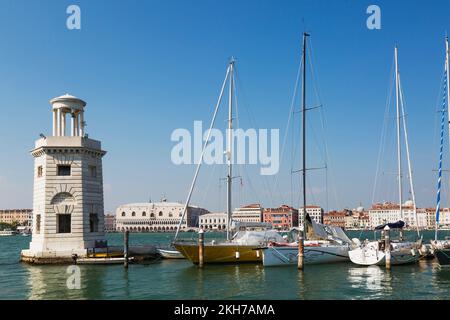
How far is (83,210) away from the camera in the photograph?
3747cm

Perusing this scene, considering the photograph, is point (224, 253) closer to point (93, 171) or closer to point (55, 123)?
point (93, 171)

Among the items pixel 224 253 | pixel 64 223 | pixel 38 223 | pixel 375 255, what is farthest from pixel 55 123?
pixel 375 255

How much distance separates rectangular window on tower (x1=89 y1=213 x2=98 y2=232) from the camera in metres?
38.5

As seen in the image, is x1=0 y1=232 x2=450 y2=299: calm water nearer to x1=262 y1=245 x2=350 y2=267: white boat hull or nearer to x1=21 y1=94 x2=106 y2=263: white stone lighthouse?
x1=262 y1=245 x2=350 y2=267: white boat hull

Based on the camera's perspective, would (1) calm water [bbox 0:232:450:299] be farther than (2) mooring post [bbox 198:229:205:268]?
No

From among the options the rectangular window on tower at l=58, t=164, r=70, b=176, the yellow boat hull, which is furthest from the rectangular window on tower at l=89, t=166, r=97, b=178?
the yellow boat hull

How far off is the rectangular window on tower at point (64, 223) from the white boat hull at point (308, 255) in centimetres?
1546

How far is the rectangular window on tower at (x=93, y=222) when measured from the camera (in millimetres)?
38500

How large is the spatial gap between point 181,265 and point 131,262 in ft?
14.5

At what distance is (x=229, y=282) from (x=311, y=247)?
1035 centimetres

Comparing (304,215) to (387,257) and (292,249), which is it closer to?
(292,249)

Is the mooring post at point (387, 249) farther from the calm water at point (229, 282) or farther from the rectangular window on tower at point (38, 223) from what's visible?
the rectangular window on tower at point (38, 223)
